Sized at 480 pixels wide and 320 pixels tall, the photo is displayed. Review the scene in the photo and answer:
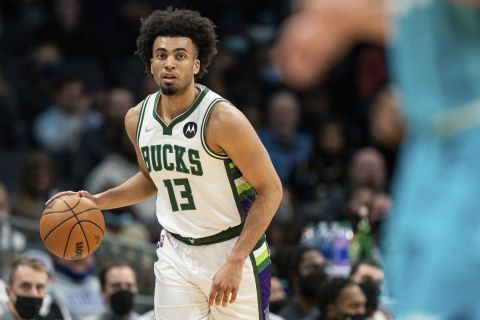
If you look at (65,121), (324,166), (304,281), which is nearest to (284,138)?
(324,166)

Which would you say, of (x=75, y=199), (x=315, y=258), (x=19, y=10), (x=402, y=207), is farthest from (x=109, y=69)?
(x=402, y=207)

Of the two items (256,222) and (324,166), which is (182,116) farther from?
(324,166)

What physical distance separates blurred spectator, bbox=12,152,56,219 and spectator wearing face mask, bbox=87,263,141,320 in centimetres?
269

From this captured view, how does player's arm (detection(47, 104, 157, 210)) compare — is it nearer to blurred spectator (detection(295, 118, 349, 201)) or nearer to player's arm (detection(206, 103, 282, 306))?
player's arm (detection(206, 103, 282, 306))

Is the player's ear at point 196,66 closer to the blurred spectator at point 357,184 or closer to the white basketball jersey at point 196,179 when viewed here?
the white basketball jersey at point 196,179

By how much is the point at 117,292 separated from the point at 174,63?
2.77 m

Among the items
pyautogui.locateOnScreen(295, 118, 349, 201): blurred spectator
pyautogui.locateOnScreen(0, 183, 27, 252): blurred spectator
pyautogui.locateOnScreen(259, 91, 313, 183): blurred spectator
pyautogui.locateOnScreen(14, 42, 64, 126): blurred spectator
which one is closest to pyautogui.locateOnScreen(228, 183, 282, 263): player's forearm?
pyautogui.locateOnScreen(0, 183, 27, 252): blurred spectator

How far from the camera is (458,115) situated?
130 inches

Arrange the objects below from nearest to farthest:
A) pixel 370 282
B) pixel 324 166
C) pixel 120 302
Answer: pixel 120 302 → pixel 370 282 → pixel 324 166

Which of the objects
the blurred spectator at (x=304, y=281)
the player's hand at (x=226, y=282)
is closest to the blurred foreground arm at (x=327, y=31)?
the player's hand at (x=226, y=282)

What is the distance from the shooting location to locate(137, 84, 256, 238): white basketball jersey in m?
6.63

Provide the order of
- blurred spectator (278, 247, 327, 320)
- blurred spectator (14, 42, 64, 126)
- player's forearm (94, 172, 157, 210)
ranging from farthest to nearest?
blurred spectator (14, 42, 64, 126) < blurred spectator (278, 247, 327, 320) < player's forearm (94, 172, 157, 210)

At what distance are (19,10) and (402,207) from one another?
12.0 meters

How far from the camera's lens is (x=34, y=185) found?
11609mm
